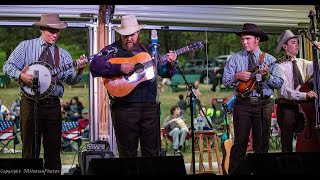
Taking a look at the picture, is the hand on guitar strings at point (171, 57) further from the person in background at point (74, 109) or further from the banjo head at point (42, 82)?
the person in background at point (74, 109)

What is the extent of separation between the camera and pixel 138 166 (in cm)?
488

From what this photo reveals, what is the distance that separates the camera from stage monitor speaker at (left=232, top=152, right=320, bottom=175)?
4836 mm

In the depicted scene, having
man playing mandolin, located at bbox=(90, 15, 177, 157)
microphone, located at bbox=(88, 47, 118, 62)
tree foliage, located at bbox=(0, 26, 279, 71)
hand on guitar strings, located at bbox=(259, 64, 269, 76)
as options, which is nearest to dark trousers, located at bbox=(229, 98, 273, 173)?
hand on guitar strings, located at bbox=(259, 64, 269, 76)

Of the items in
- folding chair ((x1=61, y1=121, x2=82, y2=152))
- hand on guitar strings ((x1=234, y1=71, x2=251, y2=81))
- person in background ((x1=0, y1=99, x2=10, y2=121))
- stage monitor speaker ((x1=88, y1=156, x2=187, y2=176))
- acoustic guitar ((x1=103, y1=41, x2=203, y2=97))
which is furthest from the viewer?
person in background ((x1=0, y1=99, x2=10, y2=121))

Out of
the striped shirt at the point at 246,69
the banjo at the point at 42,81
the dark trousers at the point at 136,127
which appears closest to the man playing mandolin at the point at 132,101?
the dark trousers at the point at 136,127

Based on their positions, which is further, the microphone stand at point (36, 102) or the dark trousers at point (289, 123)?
the dark trousers at point (289, 123)

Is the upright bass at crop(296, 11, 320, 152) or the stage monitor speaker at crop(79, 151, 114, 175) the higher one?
the upright bass at crop(296, 11, 320, 152)

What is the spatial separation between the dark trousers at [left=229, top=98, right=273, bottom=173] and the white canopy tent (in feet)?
6.28

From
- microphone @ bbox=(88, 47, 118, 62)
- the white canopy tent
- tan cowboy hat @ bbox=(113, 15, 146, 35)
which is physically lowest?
microphone @ bbox=(88, 47, 118, 62)

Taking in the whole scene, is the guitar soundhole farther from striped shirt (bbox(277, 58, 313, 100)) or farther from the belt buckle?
striped shirt (bbox(277, 58, 313, 100))

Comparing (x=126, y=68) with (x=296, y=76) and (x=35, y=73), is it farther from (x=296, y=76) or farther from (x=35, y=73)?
(x=296, y=76)

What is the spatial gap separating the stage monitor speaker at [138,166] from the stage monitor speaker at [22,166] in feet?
1.52

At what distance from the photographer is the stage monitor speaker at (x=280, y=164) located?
15.9 ft

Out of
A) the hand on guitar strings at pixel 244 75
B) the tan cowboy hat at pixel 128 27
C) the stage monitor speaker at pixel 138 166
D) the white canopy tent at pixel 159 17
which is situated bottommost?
the stage monitor speaker at pixel 138 166
